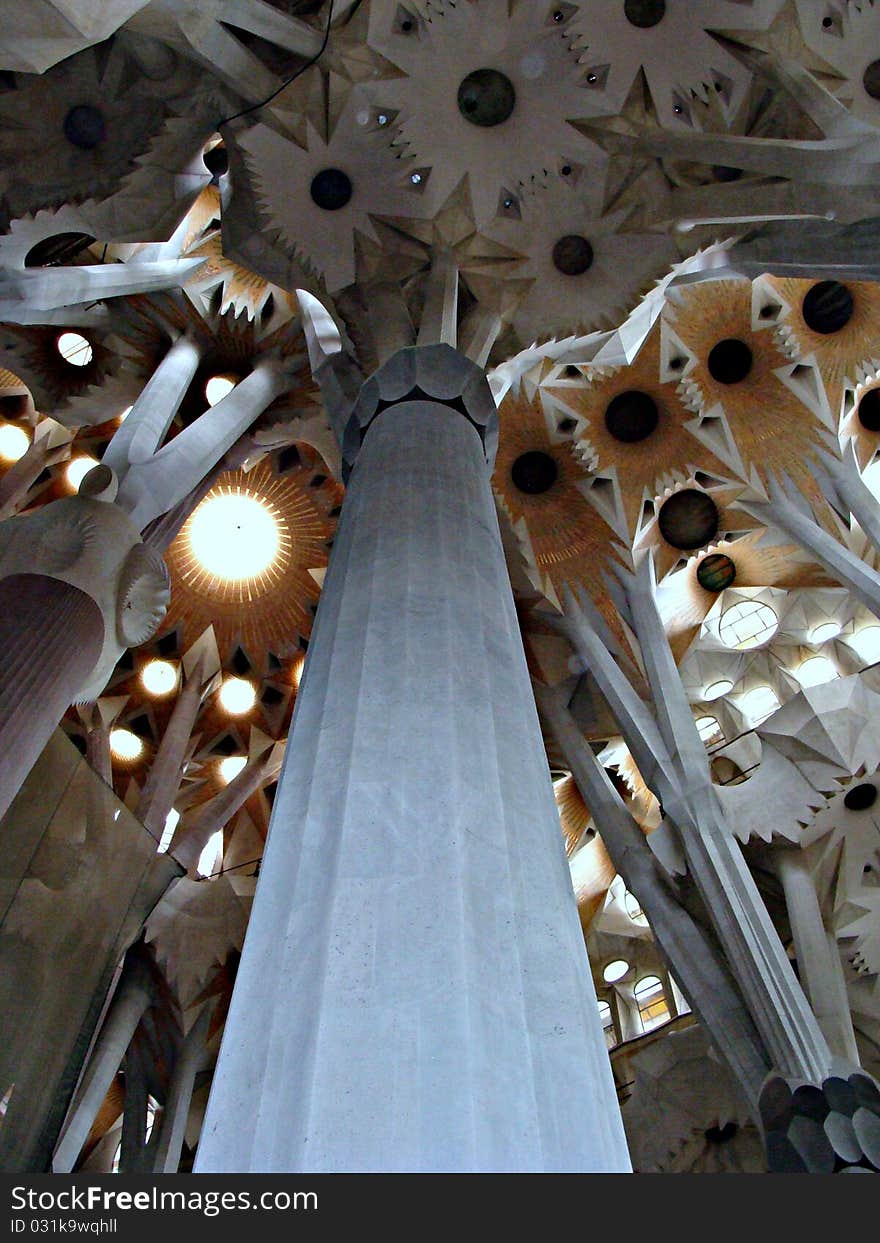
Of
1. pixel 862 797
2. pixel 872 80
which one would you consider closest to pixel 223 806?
pixel 862 797

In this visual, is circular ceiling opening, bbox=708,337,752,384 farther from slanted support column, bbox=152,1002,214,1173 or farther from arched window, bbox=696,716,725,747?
slanted support column, bbox=152,1002,214,1173

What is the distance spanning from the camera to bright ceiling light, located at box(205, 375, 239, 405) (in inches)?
474

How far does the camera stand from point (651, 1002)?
1393 centimetres

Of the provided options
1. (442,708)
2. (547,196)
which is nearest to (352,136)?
(547,196)

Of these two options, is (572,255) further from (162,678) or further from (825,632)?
(162,678)

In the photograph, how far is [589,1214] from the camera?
6.17 feet

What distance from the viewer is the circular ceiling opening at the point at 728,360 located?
40.6 feet

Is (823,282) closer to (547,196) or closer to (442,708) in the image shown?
(547,196)

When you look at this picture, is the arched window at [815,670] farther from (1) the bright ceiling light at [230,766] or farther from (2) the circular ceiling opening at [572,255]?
(1) the bright ceiling light at [230,766]

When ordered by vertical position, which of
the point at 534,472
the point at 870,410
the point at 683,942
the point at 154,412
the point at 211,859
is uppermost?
the point at 870,410

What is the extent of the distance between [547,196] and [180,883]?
7.65 metres

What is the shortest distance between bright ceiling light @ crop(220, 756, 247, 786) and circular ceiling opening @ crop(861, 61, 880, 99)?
11.2m

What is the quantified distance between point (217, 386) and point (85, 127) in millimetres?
3832

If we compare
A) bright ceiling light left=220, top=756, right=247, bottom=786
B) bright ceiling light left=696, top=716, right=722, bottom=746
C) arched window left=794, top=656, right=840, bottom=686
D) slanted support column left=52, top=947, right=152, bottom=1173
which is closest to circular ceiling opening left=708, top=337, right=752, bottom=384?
arched window left=794, top=656, right=840, bottom=686
